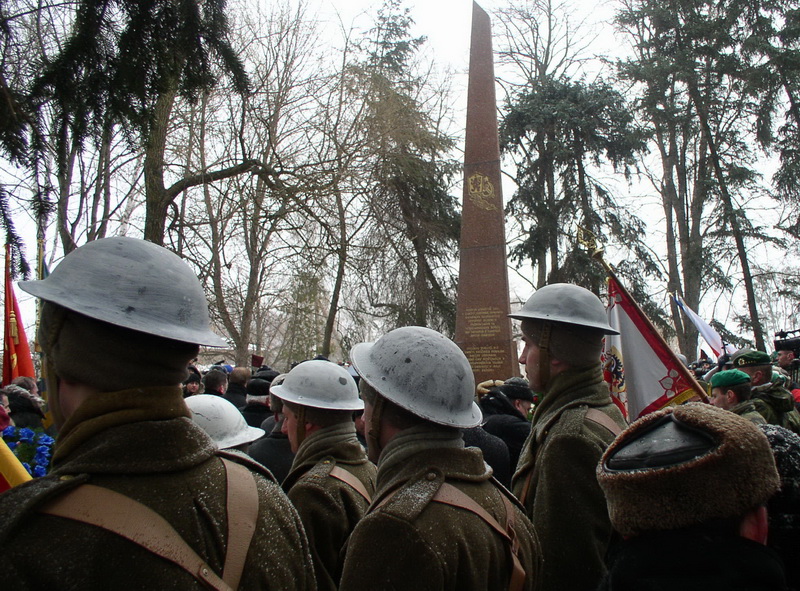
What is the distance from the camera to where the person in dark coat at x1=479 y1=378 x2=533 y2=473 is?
4.28 metres

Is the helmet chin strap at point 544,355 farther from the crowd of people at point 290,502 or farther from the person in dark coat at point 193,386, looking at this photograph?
the person in dark coat at point 193,386

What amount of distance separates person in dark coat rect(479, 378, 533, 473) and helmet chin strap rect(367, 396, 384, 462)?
7.02 ft

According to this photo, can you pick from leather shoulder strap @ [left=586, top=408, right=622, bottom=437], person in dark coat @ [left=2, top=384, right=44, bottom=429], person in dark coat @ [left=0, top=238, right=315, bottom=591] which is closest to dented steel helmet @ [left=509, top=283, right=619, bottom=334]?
leather shoulder strap @ [left=586, top=408, right=622, bottom=437]

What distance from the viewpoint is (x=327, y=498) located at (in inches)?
101

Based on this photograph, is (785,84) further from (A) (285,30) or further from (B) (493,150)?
(A) (285,30)

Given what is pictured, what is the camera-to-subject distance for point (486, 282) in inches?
451

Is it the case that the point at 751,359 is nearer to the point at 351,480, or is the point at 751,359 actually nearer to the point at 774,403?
the point at 774,403

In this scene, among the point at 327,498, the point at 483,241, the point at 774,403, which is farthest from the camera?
the point at 483,241

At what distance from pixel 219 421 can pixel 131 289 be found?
161cm

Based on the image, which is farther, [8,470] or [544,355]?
[544,355]

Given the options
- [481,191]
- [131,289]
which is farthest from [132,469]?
[481,191]

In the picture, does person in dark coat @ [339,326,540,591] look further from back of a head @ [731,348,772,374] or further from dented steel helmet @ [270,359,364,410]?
back of a head @ [731,348,772,374]

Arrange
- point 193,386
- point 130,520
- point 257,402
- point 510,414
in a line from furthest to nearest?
1. point 193,386
2. point 257,402
3. point 510,414
4. point 130,520

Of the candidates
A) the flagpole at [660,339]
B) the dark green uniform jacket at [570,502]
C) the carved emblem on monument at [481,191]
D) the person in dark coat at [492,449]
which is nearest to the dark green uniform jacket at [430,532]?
the dark green uniform jacket at [570,502]
